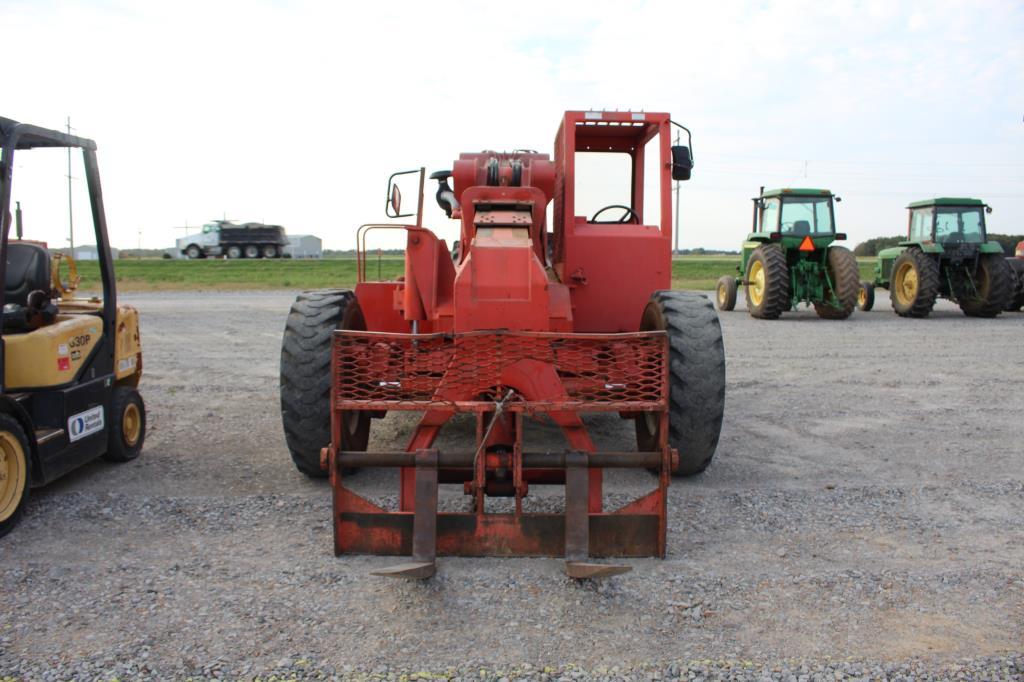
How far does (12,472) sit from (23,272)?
5.03 feet

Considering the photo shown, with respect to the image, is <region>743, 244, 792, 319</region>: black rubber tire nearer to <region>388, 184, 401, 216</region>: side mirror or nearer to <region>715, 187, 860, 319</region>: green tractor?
<region>715, 187, 860, 319</region>: green tractor

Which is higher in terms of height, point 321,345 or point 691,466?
point 321,345

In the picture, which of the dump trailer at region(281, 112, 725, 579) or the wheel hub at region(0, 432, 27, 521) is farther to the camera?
the wheel hub at region(0, 432, 27, 521)

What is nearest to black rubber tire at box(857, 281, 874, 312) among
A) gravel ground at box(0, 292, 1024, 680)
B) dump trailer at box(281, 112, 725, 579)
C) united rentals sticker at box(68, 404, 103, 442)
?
gravel ground at box(0, 292, 1024, 680)

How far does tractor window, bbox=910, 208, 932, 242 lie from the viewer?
18422 millimetres

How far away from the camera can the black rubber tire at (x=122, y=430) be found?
5.77 meters

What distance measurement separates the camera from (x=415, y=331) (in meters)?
5.60

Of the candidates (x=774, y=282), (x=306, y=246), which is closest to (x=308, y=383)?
(x=774, y=282)

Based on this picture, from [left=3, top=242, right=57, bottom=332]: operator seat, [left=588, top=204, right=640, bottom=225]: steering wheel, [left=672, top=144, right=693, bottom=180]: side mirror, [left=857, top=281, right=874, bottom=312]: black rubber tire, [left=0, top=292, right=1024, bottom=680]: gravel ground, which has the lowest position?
[left=0, top=292, right=1024, bottom=680]: gravel ground

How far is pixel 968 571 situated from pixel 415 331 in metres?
3.42

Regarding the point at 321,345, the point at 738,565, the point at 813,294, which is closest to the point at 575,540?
the point at 738,565

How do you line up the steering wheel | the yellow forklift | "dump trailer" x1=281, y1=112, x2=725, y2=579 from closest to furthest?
"dump trailer" x1=281, y1=112, x2=725, y2=579
the yellow forklift
the steering wheel

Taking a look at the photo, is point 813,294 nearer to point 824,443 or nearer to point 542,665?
point 824,443

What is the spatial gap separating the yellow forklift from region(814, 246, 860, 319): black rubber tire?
14.3 meters
